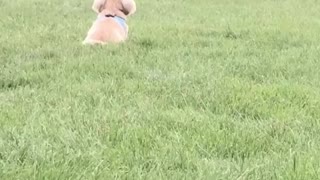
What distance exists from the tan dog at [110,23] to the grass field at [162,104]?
0.55 feet

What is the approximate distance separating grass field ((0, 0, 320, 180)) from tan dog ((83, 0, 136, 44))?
17 centimetres

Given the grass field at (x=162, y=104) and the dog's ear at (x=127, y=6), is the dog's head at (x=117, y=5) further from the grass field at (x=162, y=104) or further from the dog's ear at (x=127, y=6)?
the grass field at (x=162, y=104)

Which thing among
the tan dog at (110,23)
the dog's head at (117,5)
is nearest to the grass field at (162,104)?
the tan dog at (110,23)

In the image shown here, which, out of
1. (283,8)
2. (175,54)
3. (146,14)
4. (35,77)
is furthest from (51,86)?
(283,8)

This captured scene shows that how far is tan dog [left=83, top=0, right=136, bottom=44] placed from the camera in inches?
234

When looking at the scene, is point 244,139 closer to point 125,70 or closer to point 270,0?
point 125,70

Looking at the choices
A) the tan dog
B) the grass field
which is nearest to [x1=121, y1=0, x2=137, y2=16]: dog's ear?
the tan dog

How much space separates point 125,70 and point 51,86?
71 cm

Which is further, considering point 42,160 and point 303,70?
point 303,70

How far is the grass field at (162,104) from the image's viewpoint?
264 cm

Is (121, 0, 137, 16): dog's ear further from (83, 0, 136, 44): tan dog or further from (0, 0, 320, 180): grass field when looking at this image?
(0, 0, 320, 180): grass field

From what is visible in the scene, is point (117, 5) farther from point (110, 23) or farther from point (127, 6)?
point (110, 23)

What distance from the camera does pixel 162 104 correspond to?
12.1 ft

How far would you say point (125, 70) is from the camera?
466cm
